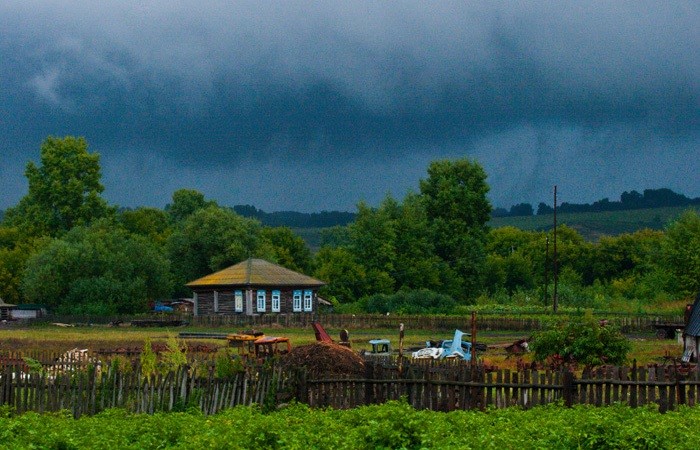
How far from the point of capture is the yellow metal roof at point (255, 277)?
285 feet

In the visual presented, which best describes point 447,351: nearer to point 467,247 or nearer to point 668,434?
point 668,434

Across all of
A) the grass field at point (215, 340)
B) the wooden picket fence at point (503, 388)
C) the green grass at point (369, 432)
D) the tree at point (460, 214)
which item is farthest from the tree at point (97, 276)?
the green grass at point (369, 432)

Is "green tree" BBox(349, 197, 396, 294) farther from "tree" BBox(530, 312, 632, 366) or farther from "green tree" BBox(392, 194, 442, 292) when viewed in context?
"tree" BBox(530, 312, 632, 366)

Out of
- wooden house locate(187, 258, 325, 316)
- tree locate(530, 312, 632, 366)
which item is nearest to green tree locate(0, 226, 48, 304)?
wooden house locate(187, 258, 325, 316)

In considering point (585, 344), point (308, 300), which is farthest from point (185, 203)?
point (585, 344)

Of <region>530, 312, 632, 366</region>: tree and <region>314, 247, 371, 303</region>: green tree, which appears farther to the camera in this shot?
<region>314, 247, 371, 303</region>: green tree

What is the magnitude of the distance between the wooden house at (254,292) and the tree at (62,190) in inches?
1591

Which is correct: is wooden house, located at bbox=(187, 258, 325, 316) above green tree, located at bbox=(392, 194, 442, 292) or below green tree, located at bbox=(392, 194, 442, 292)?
below

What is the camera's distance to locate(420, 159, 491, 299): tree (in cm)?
12125

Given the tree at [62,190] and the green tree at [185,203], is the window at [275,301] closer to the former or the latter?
the tree at [62,190]

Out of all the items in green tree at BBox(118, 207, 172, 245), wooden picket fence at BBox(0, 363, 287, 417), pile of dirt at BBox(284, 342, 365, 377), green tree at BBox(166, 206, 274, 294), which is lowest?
wooden picket fence at BBox(0, 363, 287, 417)

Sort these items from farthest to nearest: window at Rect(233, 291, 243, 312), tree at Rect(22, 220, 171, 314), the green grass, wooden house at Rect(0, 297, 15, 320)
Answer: wooden house at Rect(0, 297, 15, 320) < tree at Rect(22, 220, 171, 314) < window at Rect(233, 291, 243, 312) < the green grass

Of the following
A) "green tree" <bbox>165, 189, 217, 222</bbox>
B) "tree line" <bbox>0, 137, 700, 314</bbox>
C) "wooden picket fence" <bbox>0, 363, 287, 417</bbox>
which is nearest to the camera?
"wooden picket fence" <bbox>0, 363, 287, 417</bbox>

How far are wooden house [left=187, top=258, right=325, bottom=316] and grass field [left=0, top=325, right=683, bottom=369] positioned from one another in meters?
7.67
